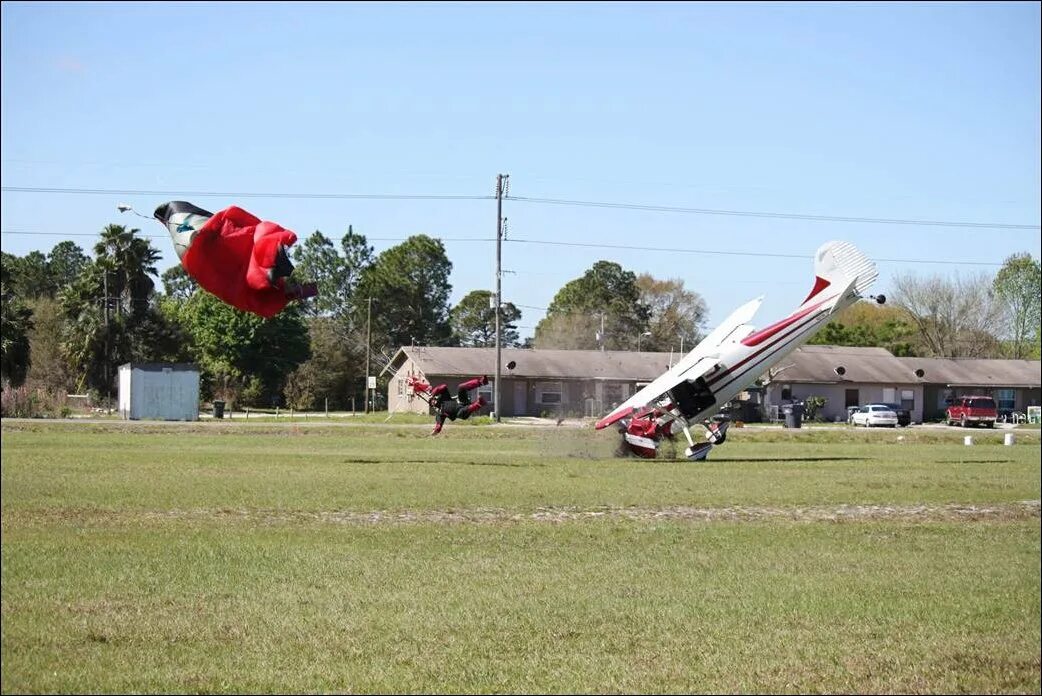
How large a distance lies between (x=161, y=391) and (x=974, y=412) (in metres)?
39.2

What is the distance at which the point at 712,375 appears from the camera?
3669 cm

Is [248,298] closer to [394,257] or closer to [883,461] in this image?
[394,257]

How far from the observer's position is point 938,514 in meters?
22.3

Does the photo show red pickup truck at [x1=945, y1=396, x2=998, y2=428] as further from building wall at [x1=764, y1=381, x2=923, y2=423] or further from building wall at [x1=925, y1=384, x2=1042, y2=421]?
building wall at [x1=764, y1=381, x2=923, y2=423]

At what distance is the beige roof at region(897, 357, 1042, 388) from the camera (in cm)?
2742

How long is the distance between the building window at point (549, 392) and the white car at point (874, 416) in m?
18.1

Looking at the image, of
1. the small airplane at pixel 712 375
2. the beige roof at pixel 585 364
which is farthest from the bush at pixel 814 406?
the small airplane at pixel 712 375

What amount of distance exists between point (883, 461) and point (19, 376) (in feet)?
100

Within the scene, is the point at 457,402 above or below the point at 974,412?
above

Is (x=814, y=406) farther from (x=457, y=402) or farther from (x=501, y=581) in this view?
(x=501, y=581)

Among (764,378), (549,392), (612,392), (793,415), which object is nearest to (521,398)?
(549,392)

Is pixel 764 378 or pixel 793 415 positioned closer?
pixel 764 378

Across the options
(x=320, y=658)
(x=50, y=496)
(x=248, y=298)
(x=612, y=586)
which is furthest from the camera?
(x=50, y=496)

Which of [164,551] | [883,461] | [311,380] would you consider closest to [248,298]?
[164,551]
